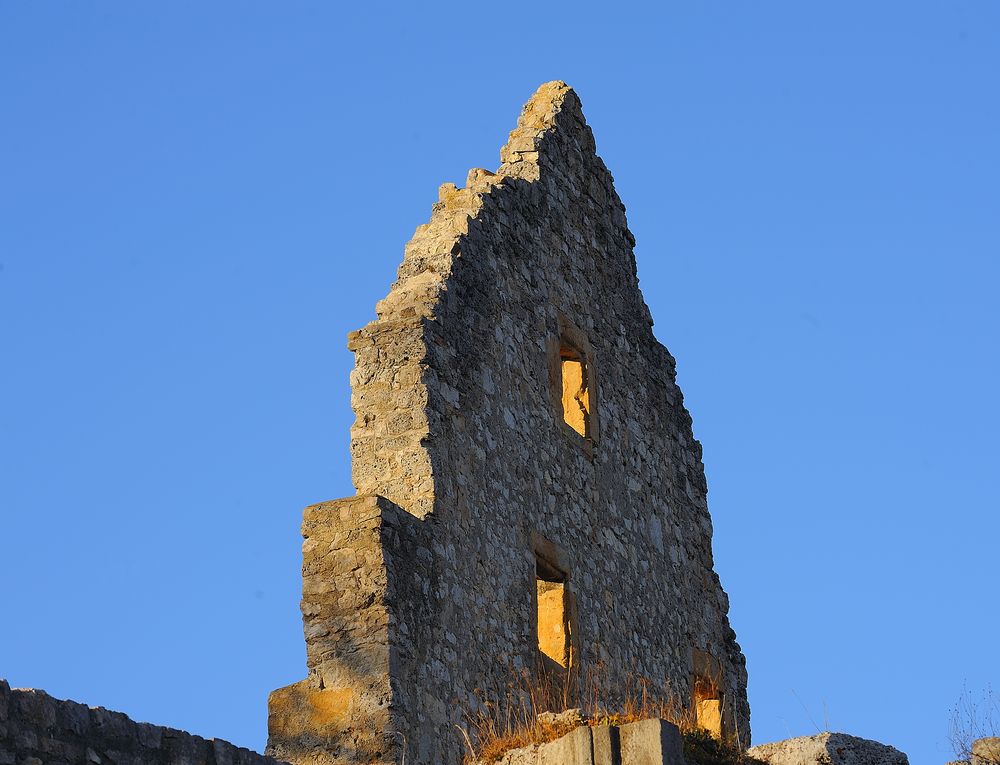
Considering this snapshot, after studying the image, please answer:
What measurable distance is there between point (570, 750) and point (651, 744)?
16.1 inches

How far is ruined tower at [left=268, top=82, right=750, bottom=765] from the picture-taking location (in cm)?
1002

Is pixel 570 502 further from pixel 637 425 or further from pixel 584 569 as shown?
pixel 637 425

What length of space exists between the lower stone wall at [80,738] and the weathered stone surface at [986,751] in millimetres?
3359

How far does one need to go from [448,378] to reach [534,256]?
2122 millimetres

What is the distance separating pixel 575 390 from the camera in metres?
13.4

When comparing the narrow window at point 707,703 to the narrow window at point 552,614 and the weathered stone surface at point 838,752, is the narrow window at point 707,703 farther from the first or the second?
the weathered stone surface at point 838,752

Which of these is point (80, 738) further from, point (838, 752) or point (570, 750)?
point (838, 752)

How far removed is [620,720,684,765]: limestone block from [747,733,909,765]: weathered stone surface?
3.12ft

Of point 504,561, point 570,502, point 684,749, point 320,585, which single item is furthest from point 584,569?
point 684,749

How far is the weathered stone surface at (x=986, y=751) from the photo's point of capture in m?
8.18

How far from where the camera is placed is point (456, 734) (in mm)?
10289

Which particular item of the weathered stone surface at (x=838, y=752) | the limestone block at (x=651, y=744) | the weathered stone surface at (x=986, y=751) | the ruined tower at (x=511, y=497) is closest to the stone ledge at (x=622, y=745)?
the limestone block at (x=651, y=744)

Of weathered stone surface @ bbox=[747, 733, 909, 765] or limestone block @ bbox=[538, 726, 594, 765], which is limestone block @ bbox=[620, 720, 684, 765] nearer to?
limestone block @ bbox=[538, 726, 594, 765]

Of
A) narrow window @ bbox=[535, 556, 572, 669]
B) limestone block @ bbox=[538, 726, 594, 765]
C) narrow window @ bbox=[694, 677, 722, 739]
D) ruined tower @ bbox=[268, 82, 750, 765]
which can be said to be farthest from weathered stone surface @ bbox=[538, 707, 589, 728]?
narrow window @ bbox=[694, 677, 722, 739]
